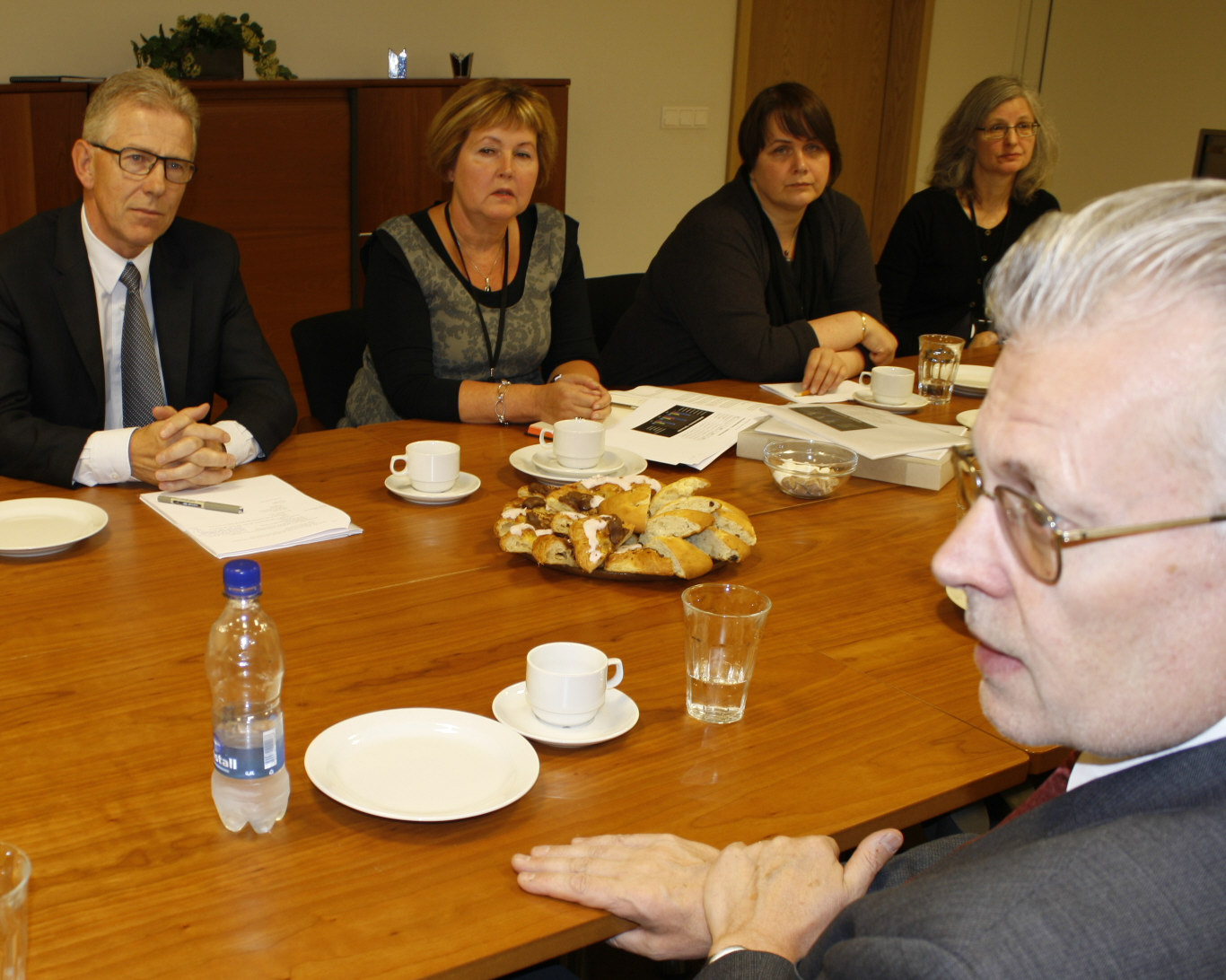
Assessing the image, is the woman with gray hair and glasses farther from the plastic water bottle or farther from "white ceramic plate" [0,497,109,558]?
the plastic water bottle

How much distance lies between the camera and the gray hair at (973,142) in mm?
3957

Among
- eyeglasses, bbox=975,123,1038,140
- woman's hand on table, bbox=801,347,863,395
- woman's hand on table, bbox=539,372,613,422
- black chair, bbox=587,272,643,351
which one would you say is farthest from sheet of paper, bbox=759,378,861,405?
eyeglasses, bbox=975,123,1038,140

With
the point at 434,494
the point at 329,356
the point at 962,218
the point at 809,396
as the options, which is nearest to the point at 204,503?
the point at 434,494

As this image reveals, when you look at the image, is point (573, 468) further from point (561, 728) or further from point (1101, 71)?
point (1101, 71)

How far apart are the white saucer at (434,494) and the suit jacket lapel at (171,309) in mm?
715

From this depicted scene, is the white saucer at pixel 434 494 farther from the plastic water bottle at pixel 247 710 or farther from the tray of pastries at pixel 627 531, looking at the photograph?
the plastic water bottle at pixel 247 710

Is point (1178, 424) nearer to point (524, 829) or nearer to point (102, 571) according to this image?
point (524, 829)

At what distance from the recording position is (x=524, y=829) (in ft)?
3.52

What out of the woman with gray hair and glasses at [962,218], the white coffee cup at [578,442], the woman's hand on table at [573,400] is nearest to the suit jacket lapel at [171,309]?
the woman's hand on table at [573,400]

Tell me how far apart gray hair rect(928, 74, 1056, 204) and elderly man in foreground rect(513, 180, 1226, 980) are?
3.40 m

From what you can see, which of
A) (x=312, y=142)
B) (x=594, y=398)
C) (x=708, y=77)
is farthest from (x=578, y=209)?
(x=594, y=398)

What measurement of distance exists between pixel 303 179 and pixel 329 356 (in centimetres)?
180

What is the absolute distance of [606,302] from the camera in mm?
3484

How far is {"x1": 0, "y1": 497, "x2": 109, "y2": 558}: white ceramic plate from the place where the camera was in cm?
161
